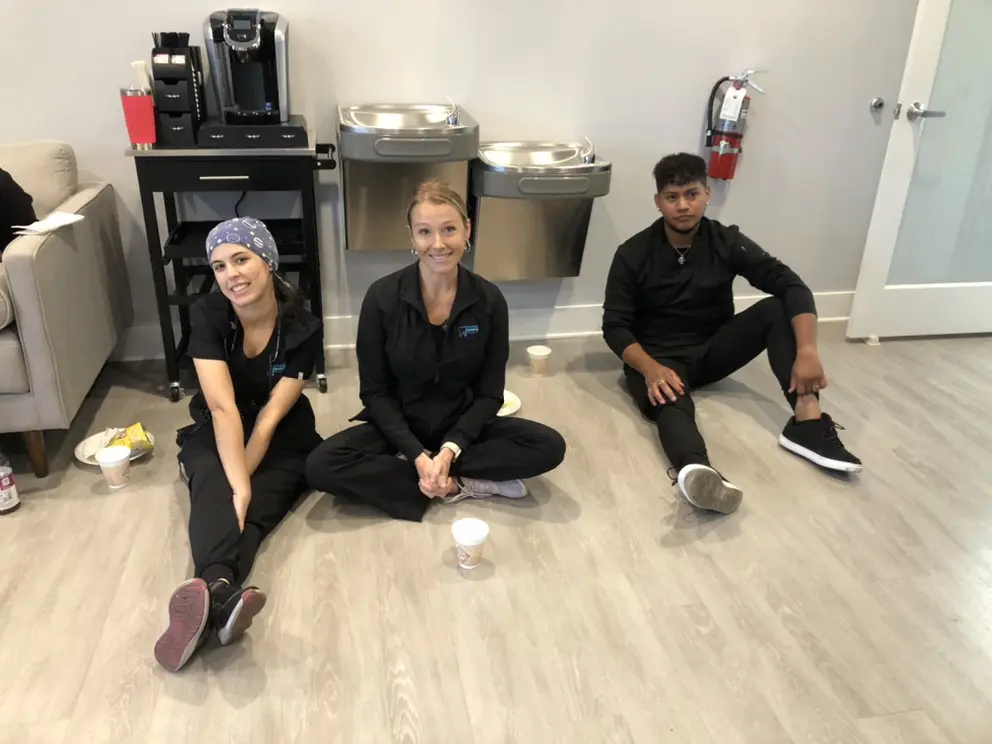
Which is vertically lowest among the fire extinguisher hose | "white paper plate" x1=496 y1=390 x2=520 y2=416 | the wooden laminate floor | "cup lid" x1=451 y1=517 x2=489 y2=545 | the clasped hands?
the wooden laminate floor

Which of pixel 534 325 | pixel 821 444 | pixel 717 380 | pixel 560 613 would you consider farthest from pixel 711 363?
pixel 560 613

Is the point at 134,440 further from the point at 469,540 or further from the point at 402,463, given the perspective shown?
the point at 469,540

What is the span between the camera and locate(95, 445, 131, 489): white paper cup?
211 centimetres

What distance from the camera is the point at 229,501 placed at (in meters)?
1.83

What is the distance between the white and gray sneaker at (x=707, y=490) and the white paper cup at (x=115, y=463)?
1.47 meters

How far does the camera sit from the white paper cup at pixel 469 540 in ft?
5.97

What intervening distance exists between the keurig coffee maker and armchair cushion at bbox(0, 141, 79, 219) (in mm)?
503

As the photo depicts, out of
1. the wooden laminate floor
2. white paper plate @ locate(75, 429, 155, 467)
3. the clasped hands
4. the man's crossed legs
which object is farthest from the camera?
white paper plate @ locate(75, 429, 155, 467)

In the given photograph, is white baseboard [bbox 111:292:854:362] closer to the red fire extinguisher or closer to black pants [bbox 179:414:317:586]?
the red fire extinguisher

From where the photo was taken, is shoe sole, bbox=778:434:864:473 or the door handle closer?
shoe sole, bbox=778:434:864:473

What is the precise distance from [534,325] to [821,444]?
125 cm

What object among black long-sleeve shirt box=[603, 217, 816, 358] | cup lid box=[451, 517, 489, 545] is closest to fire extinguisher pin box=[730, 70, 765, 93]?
black long-sleeve shirt box=[603, 217, 816, 358]

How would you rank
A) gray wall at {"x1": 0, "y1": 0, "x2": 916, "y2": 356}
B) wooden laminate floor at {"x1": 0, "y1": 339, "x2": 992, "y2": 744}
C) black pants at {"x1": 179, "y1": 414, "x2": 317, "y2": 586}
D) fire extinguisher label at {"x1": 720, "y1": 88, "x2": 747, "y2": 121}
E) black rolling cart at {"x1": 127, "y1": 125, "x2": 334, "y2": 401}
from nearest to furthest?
wooden laminate floor at {"x1": 0, "y1": 339, "x2": 992, "y2": 744} < black pants at {"x1": 179, "y1": 414, "x2": 317, "y2": 586} < black rolling cart at {"x1": 127, "y1": 125, "x2": 334, "y2": 401} < gray wall at {"x1": 0, "y1": 0, "x2": 916, "y2": 356} < fire extinguisher label at {"x1": 720, "y1": 88, "x2": 747, "y2": 121}

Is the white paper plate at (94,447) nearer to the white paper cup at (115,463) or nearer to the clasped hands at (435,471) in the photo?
the white paper cup at (115,463)
